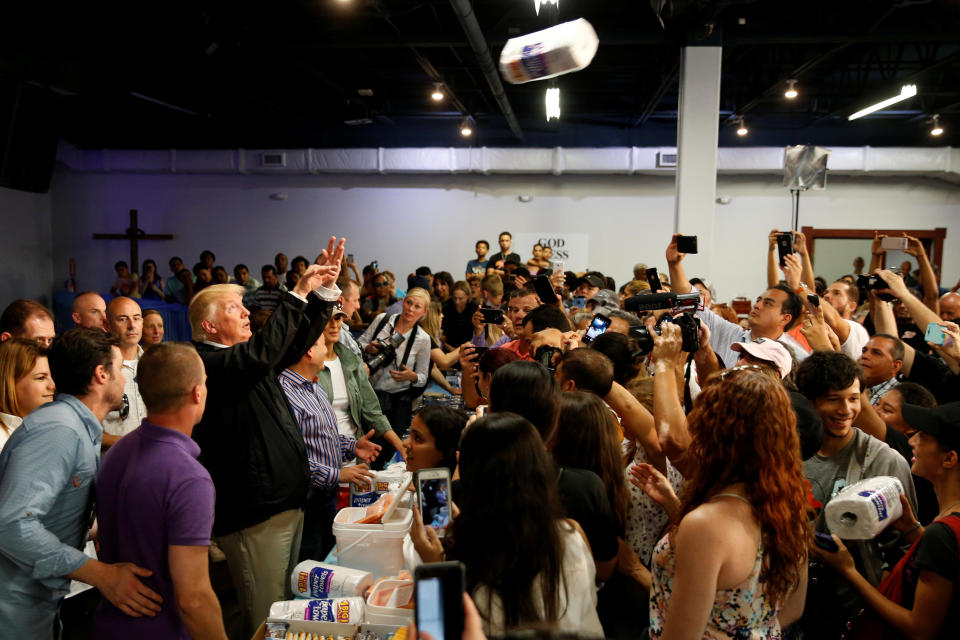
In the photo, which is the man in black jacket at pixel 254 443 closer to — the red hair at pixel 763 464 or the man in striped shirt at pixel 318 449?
the man in striped shirt at pixel 318 449

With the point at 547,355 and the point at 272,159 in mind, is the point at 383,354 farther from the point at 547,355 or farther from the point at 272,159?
the point at 272,159

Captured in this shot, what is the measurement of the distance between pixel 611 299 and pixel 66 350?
10.8ft

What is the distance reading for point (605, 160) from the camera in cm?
1016

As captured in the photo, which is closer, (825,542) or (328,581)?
(825,542)

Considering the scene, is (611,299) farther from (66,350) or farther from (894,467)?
(66,350)

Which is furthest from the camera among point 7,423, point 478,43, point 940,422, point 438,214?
point 438,214

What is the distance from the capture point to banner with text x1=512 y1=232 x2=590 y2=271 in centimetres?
→ 1092

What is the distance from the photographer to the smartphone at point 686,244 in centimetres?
339

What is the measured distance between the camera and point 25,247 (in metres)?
11.2

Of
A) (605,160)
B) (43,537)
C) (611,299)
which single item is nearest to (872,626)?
(43,537)

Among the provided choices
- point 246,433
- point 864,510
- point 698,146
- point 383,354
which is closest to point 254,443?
point 246,433

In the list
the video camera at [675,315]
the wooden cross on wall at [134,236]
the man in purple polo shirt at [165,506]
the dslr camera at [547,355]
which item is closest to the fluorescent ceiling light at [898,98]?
the video camera at [675,315]

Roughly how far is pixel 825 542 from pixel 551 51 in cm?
208

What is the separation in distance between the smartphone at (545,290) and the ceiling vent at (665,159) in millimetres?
7106
